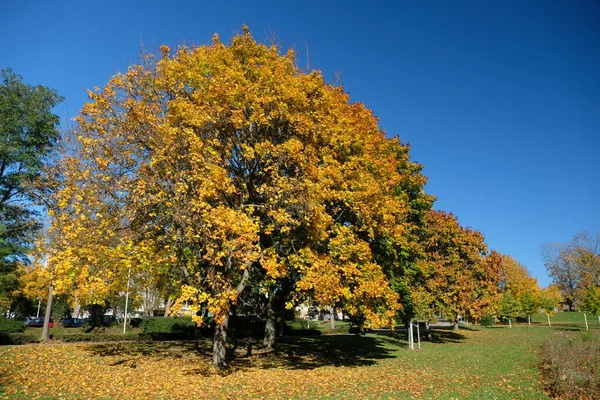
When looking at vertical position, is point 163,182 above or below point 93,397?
above

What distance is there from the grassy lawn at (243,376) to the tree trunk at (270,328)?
4.24ft

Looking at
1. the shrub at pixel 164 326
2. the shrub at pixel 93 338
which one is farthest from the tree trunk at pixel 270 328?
the shrub at pixel 164 326

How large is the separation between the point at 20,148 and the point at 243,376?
2110 cm

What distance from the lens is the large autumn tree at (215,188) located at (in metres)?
11.6

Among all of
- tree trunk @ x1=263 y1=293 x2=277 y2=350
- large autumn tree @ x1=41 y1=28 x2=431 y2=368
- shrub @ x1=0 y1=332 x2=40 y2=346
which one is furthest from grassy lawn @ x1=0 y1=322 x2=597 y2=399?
shrub @ x1=0 y1=332 x2=40 y2=346

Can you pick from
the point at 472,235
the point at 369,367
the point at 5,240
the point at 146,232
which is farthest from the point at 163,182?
the point at 472,235

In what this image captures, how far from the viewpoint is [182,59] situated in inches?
552

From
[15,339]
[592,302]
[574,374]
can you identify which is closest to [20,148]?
[15,339]

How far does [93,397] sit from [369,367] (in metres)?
11.1

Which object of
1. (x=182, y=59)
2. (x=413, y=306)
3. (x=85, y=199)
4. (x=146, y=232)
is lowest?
(x=413, y=306)

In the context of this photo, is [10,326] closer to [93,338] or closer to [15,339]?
[15,339]

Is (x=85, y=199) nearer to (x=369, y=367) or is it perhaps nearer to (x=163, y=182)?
(x=163, y=182)

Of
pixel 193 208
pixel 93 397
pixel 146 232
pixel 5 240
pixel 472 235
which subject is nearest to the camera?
pixel 93 397

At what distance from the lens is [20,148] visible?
76.0 feet
